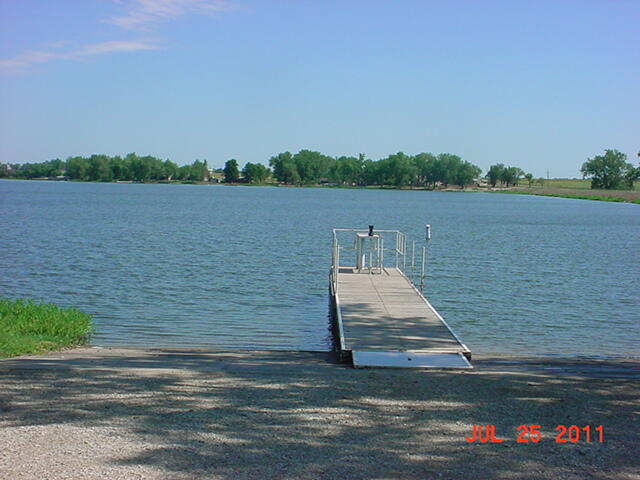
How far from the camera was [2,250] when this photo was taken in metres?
26.1

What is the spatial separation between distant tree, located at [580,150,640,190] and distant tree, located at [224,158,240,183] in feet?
283

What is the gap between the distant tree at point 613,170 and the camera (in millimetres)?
154750

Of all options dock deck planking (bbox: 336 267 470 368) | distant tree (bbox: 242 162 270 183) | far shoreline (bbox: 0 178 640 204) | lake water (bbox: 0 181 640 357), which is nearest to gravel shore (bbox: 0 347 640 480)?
dock deck planking (bbox: 336 267 470 368)

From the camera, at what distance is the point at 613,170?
510ft

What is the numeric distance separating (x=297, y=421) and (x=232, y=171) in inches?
7441

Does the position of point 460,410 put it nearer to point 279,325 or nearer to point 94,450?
point 94,450

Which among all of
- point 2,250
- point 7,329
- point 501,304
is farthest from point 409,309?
point 2,250

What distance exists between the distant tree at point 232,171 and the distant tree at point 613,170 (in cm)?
8633

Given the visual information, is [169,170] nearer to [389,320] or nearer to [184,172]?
[184,172]

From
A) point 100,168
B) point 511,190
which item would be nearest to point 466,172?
point 511,190

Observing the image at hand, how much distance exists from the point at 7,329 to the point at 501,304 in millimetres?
11448

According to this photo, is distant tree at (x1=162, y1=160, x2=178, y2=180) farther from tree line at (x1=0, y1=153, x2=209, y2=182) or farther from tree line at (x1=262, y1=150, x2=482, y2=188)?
tree line at (x1=262, y1=150, x2=482, y2=188)

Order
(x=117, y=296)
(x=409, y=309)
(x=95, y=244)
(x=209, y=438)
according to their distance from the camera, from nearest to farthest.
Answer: (x=209, y=438) → (x=409, y=309) → (x=117, y=296) → (x=95, y=244)

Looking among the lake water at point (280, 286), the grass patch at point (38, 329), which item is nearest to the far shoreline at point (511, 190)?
the lake water at point (280, 286)
